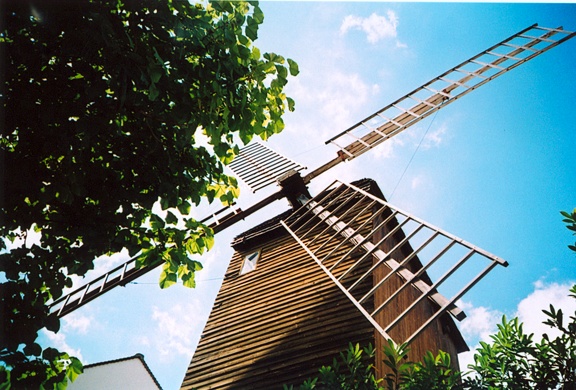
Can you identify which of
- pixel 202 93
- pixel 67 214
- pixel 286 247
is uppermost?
pixel 286 247

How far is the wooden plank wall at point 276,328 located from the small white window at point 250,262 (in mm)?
270

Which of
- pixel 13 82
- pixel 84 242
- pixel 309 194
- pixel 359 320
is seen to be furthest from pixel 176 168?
pixel 309 194

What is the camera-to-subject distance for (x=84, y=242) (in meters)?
4.11

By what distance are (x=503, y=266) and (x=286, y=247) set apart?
18.2 ft

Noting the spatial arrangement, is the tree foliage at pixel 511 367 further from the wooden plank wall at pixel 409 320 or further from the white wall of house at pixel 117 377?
the white wall of house at pixel 117 377

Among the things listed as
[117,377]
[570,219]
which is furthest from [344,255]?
[117,377]

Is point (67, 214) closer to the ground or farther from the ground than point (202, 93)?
closer to the ground

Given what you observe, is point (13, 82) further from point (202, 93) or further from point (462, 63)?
Result: point (462, 63)

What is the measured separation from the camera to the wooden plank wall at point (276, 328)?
20.2 feet

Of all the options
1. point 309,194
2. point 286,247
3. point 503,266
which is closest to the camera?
point 503,266

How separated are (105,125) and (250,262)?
6.75 meters

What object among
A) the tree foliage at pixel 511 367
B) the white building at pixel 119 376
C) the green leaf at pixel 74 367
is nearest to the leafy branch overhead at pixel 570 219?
the tree foliage at pixel 511 367

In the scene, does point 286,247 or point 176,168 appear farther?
point 286,247

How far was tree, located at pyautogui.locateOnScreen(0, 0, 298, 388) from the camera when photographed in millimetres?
3391
